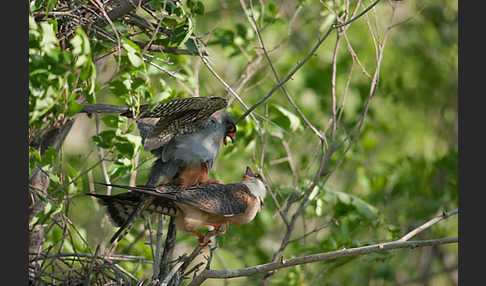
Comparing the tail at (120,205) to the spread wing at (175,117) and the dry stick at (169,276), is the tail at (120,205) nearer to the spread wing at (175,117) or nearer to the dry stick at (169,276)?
the spread wing at (175,117)

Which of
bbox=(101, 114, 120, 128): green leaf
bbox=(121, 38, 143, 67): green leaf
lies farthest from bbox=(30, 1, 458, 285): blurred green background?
bbox=(121, 38, 143, 67): green leaf

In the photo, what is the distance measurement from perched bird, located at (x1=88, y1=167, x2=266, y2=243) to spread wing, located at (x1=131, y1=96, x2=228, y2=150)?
403 millimetres

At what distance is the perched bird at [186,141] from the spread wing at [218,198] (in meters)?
0.28

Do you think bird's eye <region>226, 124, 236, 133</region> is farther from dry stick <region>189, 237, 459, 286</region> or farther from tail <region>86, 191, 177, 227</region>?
dry stick <region>189, 237, 459, 286</region>

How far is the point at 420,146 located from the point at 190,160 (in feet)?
18.2

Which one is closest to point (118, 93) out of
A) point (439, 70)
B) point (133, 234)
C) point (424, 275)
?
point (133, 234)

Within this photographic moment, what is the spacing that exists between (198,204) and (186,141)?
68 centimetres

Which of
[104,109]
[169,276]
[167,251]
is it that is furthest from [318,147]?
[104,109]

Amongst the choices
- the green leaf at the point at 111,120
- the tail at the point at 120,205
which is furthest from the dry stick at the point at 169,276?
the green leaf at the point at 111,120

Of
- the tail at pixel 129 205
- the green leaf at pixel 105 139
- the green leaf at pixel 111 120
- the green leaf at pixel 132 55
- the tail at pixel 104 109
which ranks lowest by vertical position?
the tail at pixel 129 205

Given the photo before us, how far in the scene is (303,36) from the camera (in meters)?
10.0

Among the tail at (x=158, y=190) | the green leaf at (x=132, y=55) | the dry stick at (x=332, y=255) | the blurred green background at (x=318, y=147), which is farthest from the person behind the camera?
the blurred green background at (x=318, y=147)

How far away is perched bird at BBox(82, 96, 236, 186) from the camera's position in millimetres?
4168

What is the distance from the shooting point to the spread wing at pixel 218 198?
3.95 meters
